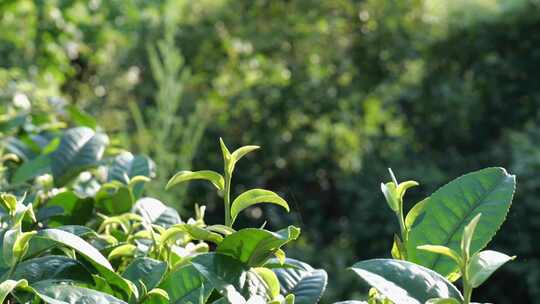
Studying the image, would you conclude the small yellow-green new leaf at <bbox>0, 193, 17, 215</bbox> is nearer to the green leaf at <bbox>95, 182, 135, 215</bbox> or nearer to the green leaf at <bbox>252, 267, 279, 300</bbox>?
the green leaf at <bbox>252, 267, 279, 300</bbox>

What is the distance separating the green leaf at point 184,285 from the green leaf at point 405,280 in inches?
9.1

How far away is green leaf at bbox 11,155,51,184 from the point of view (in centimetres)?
156

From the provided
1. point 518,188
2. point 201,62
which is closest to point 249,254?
point 518,188

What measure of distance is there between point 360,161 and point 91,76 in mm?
3306

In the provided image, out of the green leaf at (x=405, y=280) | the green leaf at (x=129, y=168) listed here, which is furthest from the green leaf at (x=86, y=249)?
the green leaf at (x=129, y=168)

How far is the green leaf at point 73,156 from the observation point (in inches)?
63.4

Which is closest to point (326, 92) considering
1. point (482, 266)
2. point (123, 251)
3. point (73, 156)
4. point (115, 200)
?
point (73, 156)

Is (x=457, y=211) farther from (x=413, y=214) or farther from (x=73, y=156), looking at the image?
(x=73, y=156)

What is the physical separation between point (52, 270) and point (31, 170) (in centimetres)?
61

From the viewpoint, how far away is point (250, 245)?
94cm

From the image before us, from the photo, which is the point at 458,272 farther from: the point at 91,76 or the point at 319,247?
the point at 91,76

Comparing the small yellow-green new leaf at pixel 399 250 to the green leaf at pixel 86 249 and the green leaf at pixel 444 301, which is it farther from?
the green leaf at pixel 86 249

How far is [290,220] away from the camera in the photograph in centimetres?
578

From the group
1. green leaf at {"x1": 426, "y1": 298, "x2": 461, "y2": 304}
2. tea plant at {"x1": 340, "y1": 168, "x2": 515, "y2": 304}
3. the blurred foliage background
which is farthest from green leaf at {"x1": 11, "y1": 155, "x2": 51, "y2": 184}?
the blurred foliage background
